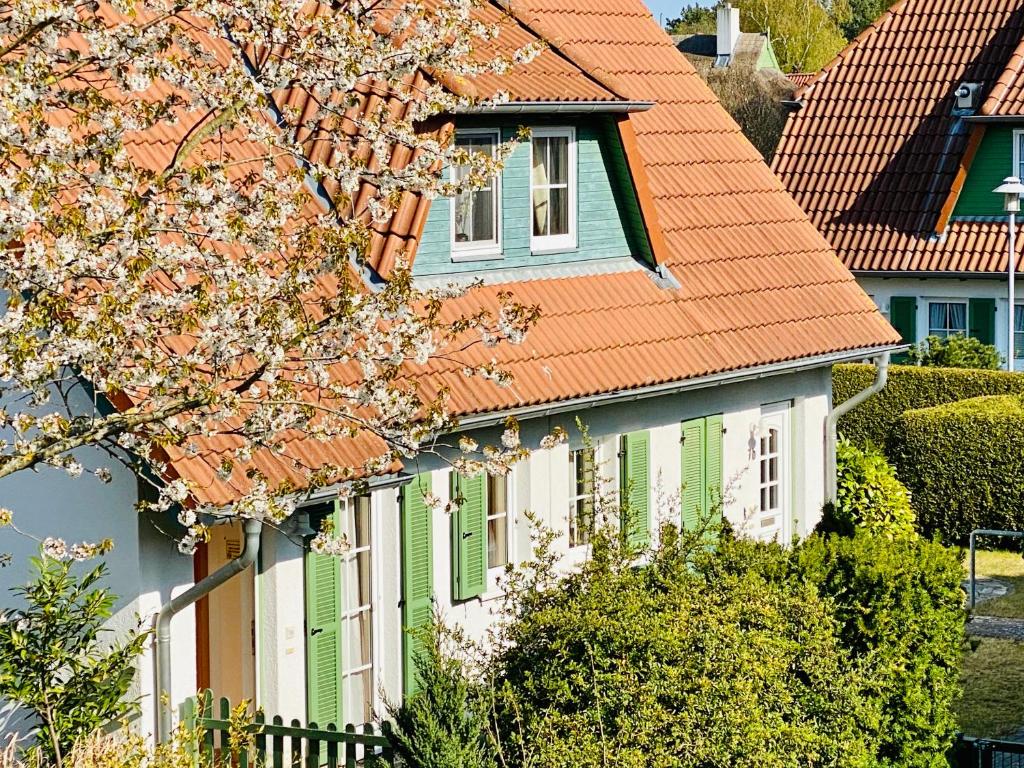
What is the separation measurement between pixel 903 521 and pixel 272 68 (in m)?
14.2

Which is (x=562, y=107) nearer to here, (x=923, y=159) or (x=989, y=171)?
(x=989, y=171)

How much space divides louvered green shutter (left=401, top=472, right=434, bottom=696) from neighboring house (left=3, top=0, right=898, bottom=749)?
2 cm

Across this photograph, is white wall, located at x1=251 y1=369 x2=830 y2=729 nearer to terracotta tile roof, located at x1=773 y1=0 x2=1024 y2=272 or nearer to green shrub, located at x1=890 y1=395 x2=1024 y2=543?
green shrub, located at x1=890 y1=395 x2=1024 y2=543

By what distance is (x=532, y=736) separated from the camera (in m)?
11.1

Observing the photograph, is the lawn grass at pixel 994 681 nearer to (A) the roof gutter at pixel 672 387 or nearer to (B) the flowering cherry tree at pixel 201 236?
(A) the roof gutter at pixel 672 387

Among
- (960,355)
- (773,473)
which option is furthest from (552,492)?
(960,355)

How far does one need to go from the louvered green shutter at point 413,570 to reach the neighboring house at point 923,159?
1802 cm

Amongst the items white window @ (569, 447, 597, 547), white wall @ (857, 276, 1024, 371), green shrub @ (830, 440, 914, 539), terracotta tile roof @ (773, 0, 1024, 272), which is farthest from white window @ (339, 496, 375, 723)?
terracotta tile roof @ (773, 0, 1024, 272)

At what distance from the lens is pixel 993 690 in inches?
711

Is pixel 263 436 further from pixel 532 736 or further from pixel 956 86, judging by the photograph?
pixel 956 86

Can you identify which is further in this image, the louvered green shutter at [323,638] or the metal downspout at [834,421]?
the metal downspout at [834,421]

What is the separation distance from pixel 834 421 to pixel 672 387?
3.94 metres

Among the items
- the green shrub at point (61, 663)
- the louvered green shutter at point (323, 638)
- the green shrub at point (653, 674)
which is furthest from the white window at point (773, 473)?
the green shrub at point (61, 663)

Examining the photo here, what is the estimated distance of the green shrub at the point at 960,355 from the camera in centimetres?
2844
